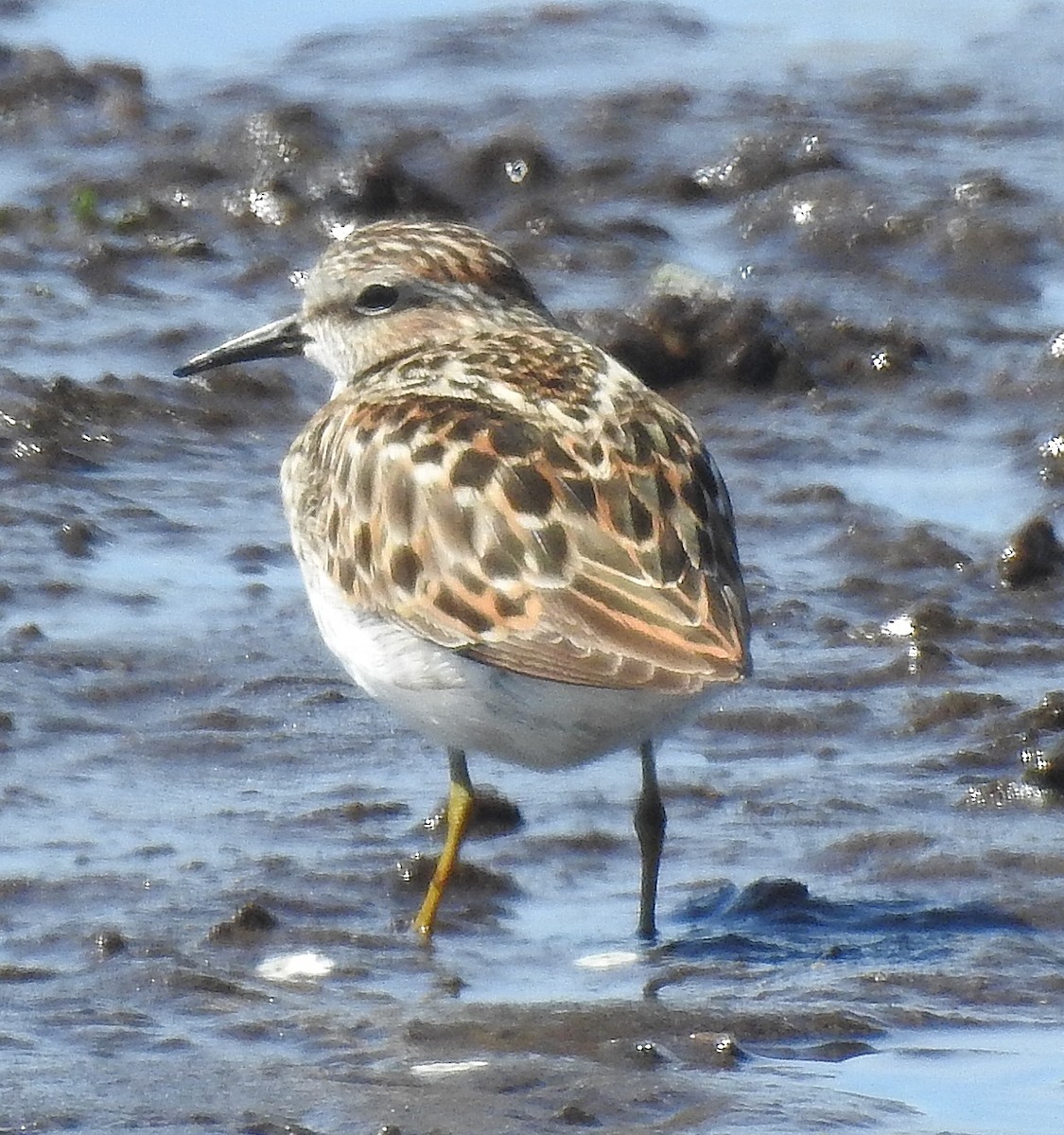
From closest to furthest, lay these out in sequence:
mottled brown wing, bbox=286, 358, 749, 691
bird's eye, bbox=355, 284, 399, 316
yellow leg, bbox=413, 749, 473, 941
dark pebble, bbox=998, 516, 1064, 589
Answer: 1. mottled brown wing, bbox=286, 358, 749, 691
2. yellow leg, bbox=413, 749, 473, 941
3. bird's eye, bbox=355, 284, 399, 316
4. dark pebble, bbox=998, 516, 1064, 589

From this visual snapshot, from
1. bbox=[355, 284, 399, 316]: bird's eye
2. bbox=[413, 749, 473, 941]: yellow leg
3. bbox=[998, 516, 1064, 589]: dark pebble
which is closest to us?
bbox=[413, 749, 473, 941]: yellow leg

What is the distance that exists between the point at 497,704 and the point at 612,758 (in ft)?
4.96

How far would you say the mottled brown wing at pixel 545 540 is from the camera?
222 inches

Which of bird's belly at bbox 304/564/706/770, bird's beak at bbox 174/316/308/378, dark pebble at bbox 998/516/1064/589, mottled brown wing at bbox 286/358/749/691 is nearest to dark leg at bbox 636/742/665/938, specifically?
bird's belly at bbox 304/564/706/770

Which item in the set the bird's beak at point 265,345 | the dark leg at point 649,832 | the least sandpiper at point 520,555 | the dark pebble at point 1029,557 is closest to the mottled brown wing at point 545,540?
the least sandpiper at point 520,555

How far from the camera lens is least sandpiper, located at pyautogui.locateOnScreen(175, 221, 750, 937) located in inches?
224

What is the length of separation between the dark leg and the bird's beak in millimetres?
1674

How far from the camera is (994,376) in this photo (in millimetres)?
9836

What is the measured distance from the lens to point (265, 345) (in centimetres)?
741

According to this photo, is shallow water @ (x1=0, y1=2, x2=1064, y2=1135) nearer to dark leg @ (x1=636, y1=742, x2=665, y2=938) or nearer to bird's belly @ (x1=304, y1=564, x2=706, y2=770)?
dark leg @ (x1=636, y1=742, x2=665, y2=938)

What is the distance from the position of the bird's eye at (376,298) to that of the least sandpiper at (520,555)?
37 cm

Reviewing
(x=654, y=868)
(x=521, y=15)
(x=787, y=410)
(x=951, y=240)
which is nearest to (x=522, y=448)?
(x=654, y=868)

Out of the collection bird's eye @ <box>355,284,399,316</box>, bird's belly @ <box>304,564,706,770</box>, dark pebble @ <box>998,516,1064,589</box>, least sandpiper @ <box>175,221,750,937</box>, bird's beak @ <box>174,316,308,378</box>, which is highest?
bird's eye @ <box>355,284,399,316</box>

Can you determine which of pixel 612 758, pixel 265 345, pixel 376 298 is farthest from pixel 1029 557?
pixel 265 345
